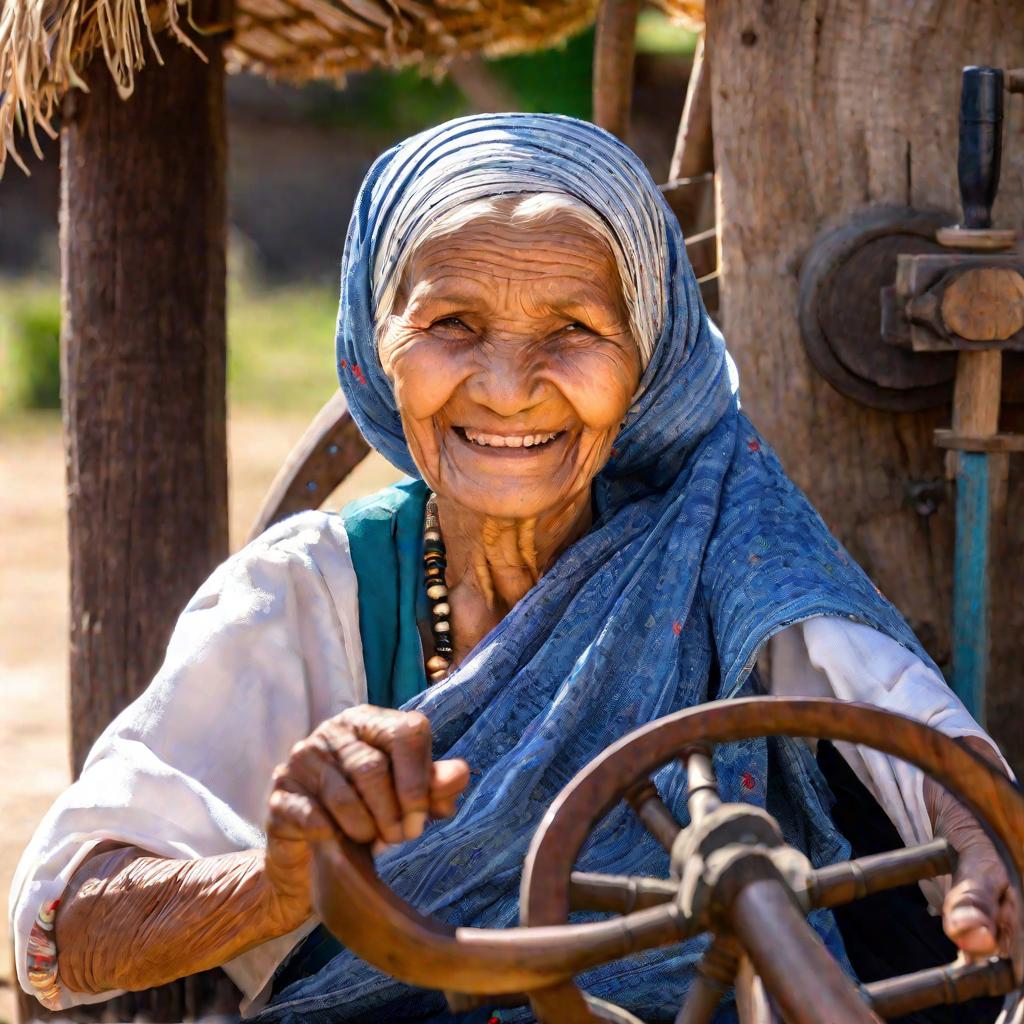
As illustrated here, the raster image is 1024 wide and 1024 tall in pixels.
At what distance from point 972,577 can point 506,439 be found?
889mm

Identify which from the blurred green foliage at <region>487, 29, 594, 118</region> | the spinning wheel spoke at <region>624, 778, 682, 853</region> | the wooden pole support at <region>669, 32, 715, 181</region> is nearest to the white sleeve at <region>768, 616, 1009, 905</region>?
the spinning wheel spoke at <region>624, 778, 682, 853</region>

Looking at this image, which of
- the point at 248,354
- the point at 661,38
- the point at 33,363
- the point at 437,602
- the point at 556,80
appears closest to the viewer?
the point at 437,602

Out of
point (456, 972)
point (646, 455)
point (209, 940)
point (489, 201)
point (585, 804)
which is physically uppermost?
point (489, 201)

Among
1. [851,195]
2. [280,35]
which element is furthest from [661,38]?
[851,195]

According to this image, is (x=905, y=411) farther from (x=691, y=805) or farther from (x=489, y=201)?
(x=691, y=805)

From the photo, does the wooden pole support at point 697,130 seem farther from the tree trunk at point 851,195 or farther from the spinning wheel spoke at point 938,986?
the spinning wheel spoke at point 938,986

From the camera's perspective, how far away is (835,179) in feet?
8.89

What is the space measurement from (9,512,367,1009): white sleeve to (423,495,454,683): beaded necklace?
11cm

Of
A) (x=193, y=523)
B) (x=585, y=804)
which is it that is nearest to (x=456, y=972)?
(x=585, y=804)

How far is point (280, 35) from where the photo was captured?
129 inches

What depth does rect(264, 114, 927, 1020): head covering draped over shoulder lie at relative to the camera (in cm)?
196

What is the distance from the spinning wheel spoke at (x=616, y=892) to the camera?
4.41ft

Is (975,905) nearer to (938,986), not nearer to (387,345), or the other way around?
(938,986)

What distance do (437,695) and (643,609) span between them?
30 cm
